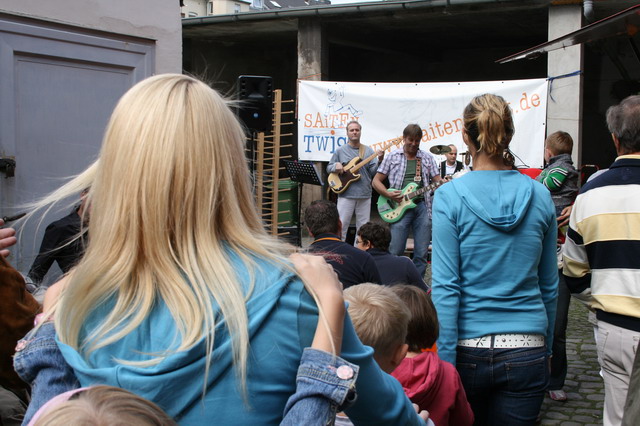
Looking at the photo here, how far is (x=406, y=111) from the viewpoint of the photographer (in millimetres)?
11484

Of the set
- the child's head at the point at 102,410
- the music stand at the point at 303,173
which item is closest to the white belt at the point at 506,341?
the child's head at the point at 102,410

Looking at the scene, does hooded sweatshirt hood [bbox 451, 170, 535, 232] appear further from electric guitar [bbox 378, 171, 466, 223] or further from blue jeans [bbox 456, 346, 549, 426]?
electric guitar [bbox 378, 171, 466, 223]

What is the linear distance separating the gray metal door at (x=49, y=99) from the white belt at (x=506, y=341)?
3.55m

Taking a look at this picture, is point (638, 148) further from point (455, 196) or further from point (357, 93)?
point (357, 93)

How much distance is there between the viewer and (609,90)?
17.2 meters

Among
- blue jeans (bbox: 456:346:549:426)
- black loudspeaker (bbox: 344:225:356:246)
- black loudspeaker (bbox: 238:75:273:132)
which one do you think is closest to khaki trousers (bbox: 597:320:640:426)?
blue jeans (bbox: 456:346:549:426)

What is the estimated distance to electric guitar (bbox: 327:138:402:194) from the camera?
9.57 metres

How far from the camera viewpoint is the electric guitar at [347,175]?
31.4 ft

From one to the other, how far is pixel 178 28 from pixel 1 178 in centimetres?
206

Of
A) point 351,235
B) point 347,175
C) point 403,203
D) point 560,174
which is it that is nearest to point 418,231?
point 403,203

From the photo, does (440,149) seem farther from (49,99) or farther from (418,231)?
(49,99)

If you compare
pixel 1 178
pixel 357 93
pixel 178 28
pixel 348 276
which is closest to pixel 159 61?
pixel 178 28

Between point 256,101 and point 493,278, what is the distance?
21.9ft

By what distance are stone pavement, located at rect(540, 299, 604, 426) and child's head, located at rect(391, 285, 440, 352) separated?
2197mm
